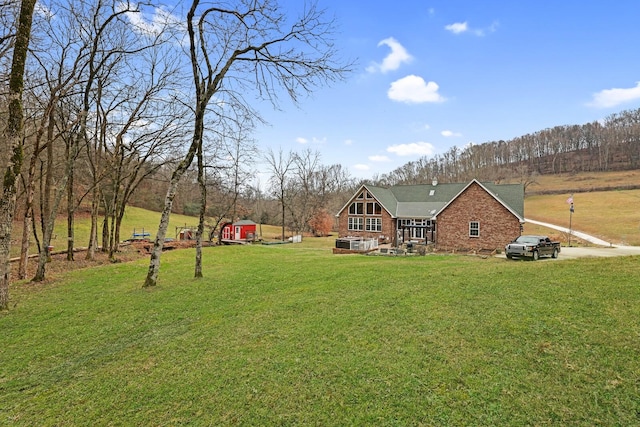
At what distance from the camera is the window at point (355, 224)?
122 feet

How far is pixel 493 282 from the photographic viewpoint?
914cm

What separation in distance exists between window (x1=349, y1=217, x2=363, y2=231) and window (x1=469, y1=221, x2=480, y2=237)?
40.8 feet

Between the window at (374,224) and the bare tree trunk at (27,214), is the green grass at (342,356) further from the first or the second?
the window at (374,224)

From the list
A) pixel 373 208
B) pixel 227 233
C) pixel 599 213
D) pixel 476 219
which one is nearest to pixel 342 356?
pixel 476 219

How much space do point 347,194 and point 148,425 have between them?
68.5 meters

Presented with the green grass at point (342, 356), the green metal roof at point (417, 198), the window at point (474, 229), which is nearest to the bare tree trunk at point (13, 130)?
the green grass at point (342, 356)

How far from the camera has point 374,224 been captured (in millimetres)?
36062

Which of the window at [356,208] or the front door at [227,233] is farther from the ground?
the window at [356,208]

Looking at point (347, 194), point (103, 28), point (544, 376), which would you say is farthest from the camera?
point (347, 194)

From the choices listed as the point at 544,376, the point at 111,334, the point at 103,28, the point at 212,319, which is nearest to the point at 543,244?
the point at 544,376

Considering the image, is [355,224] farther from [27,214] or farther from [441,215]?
[27,214]

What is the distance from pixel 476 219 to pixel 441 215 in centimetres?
301

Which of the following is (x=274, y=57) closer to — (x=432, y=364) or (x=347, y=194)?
(x=432, y=364)

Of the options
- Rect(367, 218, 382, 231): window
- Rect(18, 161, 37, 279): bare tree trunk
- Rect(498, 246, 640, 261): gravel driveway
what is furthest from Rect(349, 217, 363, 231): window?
Rect(18, 161, 37, 279): bare tree trunk
